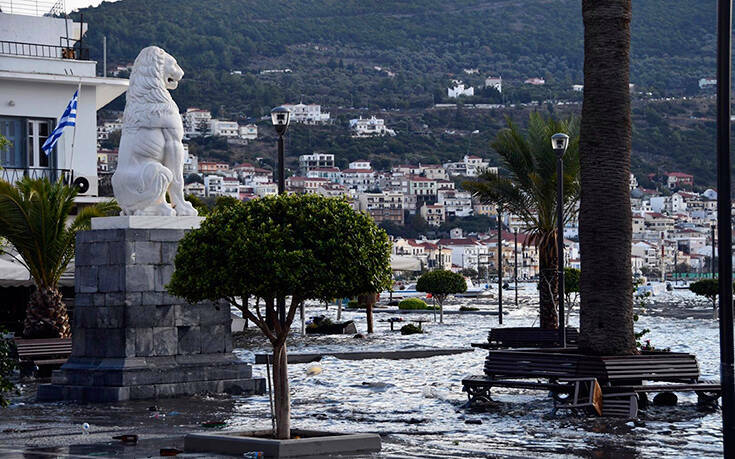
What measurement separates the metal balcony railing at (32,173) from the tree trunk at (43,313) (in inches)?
396

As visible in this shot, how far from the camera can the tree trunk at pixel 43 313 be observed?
73.0 ft

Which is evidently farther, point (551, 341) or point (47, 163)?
point (47, 163)

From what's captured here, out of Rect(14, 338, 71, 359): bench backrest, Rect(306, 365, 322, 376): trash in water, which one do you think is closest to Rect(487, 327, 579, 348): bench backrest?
Rect(306, 365, 322, 376): trash in water

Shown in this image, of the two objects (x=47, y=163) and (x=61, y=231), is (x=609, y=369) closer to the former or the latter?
(x=61, y=231)

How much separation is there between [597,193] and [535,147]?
1650cm

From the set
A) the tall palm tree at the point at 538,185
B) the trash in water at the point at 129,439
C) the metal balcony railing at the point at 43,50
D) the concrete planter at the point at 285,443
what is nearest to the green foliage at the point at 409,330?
the tall palm tree at the point at 538,185

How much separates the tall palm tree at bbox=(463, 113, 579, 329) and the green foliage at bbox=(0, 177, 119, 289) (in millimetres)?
12711

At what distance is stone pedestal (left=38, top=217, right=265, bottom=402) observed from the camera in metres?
16.5

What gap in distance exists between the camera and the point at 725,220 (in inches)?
385

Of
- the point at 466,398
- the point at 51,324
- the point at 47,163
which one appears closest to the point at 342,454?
the point at 466,398

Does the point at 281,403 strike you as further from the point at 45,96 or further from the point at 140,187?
the point at 45,96

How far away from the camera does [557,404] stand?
610 inches

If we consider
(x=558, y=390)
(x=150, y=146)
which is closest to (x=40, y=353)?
(x=150, y=146)

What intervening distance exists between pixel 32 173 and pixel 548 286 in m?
14.4
